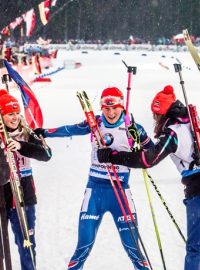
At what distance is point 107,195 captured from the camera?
4871mm

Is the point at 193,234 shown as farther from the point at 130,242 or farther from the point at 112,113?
the point at 112,113

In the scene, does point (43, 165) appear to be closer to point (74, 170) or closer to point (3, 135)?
point (74, 170)

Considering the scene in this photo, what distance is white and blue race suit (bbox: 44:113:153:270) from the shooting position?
15.6ft

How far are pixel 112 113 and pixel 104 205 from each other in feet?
2.83

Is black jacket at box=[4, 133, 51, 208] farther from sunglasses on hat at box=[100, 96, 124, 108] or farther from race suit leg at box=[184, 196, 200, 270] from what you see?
race suit leg at box=[184, 196, 200, 270]

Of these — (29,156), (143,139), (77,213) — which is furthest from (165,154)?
(77,213)

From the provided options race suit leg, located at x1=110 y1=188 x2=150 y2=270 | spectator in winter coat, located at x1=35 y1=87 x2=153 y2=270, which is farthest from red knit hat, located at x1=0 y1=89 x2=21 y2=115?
race suit leg, located at x1=110 y1=188 x2=150 y2=270

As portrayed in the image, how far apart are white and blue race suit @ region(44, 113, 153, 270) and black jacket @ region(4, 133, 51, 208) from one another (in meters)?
0.51

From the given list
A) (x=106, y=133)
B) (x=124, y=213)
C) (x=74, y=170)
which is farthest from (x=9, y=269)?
Answer: (x=74, y=170)

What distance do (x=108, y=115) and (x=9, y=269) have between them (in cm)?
168

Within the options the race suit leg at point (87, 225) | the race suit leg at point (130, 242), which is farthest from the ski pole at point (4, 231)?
the race suit leg at point (130, 242)

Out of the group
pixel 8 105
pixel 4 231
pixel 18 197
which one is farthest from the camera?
pixel 8 105

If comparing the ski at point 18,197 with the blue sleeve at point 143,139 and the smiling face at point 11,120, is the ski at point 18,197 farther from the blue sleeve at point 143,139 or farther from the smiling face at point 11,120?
the blue sleeve at point 143,139

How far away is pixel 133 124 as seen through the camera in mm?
4914
